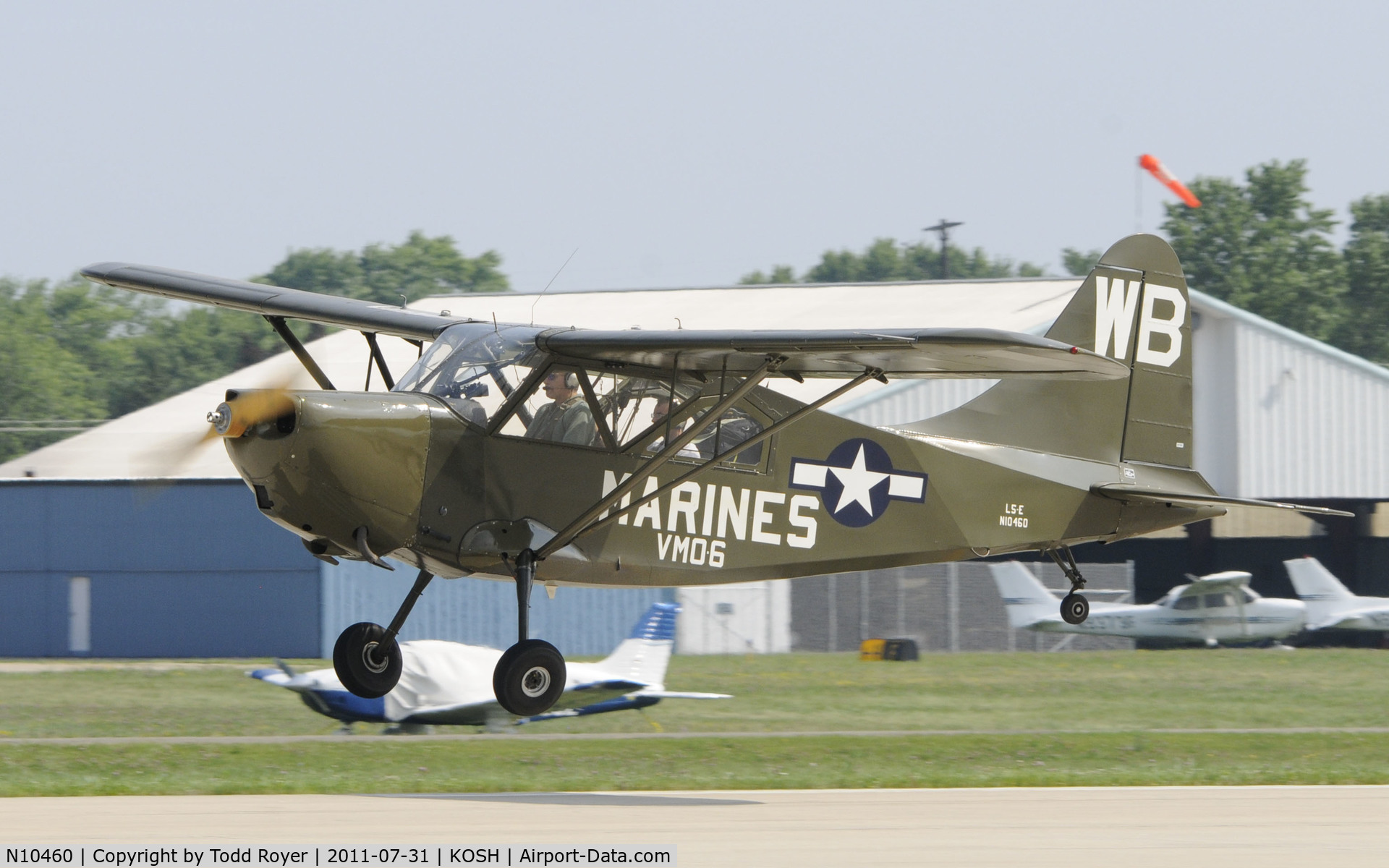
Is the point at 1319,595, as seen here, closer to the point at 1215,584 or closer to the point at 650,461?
the point at 1215,584

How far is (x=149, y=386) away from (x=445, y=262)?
1131 inches

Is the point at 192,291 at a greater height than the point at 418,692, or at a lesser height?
greater

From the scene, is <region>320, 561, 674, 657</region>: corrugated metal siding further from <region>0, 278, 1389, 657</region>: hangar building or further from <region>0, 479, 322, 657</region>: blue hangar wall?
<region>0, 479, 322, 657</region>: blue hangar wall

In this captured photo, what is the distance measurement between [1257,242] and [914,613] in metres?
55.1

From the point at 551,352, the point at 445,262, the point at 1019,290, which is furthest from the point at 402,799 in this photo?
the point at 445,262

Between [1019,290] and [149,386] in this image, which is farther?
[149,386]

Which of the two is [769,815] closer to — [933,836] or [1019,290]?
[933,836]

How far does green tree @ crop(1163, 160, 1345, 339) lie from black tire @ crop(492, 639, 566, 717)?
7256 centimetres

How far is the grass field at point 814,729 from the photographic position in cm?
1894

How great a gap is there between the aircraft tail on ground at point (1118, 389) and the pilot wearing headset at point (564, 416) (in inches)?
145

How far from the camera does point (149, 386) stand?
7944cm

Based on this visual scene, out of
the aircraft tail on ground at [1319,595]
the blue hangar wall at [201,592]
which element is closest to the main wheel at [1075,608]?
the blue hangar wall at [201,592]

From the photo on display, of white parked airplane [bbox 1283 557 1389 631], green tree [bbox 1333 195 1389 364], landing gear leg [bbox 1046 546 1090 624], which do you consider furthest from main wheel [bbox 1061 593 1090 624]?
green tree [bbox 1333 195 1389 364]

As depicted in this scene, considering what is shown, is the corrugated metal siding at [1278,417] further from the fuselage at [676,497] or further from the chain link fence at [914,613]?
the fuselage at [676,497]
